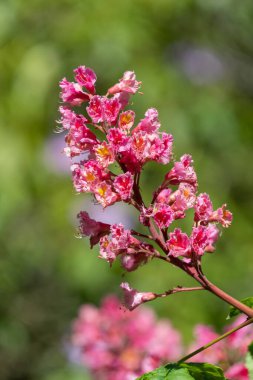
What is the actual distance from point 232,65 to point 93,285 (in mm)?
2327

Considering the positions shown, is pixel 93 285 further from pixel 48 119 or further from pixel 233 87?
pixel 233 87

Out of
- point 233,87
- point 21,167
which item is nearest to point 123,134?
point 21,167

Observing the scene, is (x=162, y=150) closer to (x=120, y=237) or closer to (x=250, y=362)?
(x=120, y=237)

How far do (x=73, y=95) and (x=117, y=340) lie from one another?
4.46 ft

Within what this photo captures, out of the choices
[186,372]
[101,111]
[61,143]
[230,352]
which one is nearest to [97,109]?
[101,111]

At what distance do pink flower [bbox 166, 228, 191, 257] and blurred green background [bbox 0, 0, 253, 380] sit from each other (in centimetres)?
320

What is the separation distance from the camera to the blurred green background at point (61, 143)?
Answer: 15.7 ft

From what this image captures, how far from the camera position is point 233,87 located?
6.44 m

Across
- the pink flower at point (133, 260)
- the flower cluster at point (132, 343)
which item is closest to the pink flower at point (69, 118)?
the pink flower at point (133, 260)

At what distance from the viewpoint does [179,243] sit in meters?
1.33

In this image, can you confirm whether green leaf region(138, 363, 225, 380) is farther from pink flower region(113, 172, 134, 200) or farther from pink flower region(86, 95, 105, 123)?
pink flower region(86, 95, 105, 123)

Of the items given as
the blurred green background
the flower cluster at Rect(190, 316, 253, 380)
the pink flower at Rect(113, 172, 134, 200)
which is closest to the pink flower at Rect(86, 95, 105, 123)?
the pink flower at Rect(113, 172, 134, 200)

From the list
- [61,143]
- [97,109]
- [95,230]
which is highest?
[61,143]

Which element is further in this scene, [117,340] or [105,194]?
[117,340]
